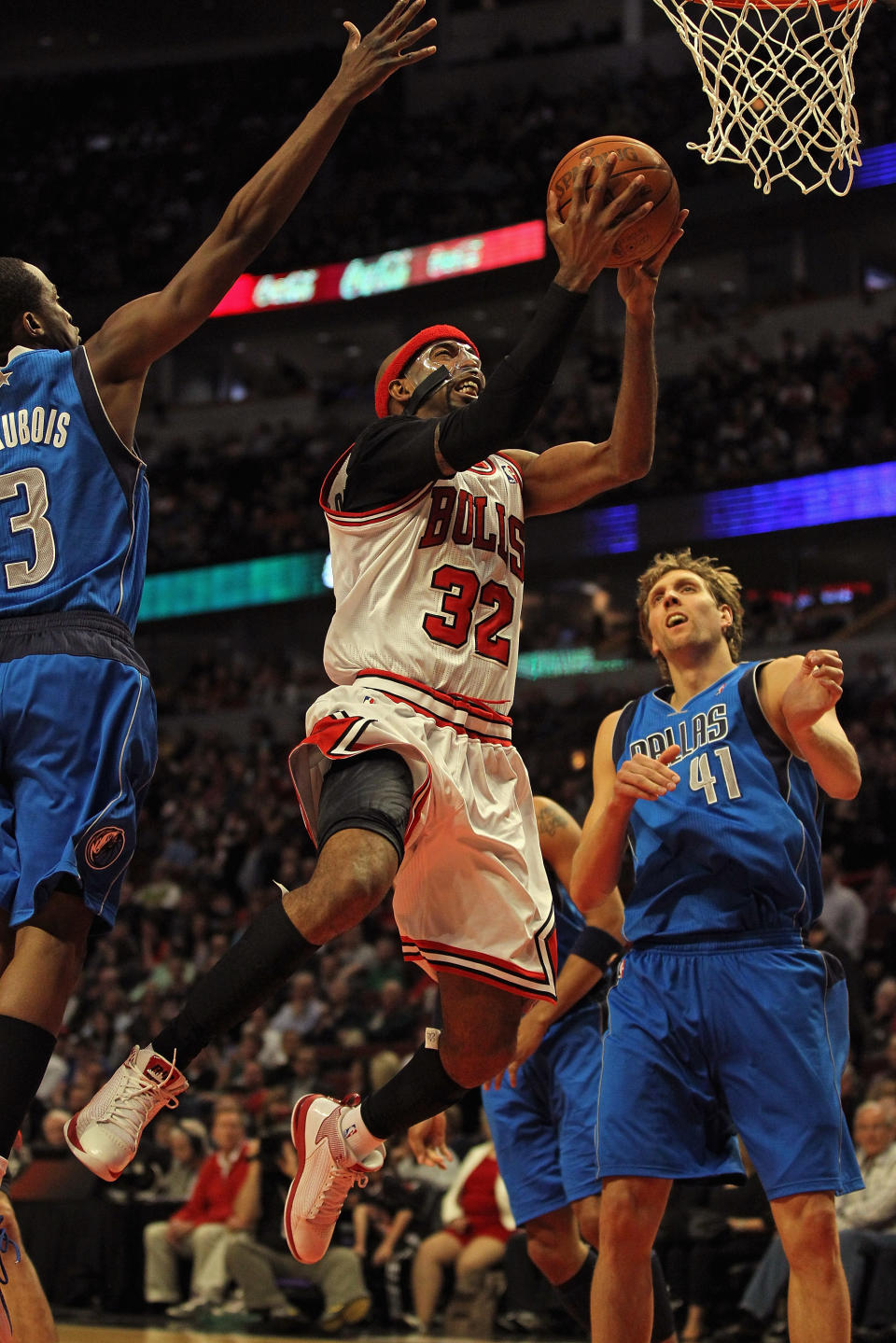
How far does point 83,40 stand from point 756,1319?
31.2m

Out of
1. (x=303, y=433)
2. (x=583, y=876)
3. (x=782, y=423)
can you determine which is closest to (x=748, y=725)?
(x=583, y=876)

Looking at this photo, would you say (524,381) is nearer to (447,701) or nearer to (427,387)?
(427,387)

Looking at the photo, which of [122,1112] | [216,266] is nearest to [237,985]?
[122,1112]

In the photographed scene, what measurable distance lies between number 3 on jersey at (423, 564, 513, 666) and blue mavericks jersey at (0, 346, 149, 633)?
89cm

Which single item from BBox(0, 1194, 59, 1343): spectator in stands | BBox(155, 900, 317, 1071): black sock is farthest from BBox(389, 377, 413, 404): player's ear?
BBox(0, 1194, 59, 1343): spectator in stands

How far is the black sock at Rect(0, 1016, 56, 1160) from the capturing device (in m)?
3.26

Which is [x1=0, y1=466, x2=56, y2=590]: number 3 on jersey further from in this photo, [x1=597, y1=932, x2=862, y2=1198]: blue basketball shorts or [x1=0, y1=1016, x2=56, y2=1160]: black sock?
[x1=597, y1=932, x2=862, y2=1198]: blue basketball shorts

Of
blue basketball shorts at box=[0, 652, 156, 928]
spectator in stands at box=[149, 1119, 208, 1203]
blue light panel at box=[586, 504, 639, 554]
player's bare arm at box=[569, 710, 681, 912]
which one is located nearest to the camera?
blue basketball shorts at box=[0, 652, 156, 928]

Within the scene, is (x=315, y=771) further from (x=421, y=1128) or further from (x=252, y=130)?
(x=252, y=130)

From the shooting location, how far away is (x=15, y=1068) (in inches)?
128

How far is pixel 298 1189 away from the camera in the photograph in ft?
13.4

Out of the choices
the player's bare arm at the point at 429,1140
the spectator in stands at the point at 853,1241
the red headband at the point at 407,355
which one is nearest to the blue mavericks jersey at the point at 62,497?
the red headband at the point at 407,355

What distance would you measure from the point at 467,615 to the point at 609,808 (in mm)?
762

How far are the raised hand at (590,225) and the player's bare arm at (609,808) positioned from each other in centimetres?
134
